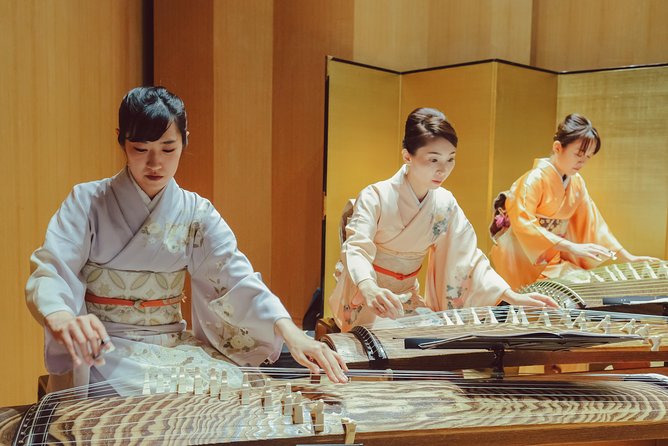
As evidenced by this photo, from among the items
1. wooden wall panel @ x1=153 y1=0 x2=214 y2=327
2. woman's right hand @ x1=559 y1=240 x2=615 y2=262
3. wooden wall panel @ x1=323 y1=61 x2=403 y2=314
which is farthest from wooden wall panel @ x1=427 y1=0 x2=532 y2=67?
wooden wall panel @ x1=153 y1=0 x2=214 y2=327

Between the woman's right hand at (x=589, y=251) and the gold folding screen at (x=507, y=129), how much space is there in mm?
825

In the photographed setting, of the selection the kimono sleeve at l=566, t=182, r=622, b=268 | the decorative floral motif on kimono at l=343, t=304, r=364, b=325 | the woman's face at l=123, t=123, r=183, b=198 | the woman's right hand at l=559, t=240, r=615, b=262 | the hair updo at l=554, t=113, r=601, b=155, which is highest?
the hair updo at l=554, t=113, r=601, b=155

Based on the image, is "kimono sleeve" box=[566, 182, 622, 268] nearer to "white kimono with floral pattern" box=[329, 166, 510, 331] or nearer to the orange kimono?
the orange kimono

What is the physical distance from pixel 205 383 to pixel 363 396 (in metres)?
0.39

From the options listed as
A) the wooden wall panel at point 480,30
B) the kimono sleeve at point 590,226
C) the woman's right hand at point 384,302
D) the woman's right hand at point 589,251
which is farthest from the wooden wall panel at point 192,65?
the kimono sleeve at point 590,226

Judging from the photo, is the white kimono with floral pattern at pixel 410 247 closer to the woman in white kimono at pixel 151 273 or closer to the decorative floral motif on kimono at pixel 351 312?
the decorative floral motif on kimono at pixel 351 312

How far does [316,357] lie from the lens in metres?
1.70

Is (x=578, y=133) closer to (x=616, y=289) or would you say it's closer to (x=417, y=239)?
(x=616, y=289)

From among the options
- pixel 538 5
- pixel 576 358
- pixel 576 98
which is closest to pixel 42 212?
pixel 576 358

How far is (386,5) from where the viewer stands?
510 centimetres

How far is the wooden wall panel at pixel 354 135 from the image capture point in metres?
4.45

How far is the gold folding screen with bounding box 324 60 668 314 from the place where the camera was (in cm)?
441

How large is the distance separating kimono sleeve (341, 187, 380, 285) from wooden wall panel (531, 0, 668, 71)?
3262 mm

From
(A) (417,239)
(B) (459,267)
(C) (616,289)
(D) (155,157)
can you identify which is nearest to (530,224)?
(C) (616,289)
